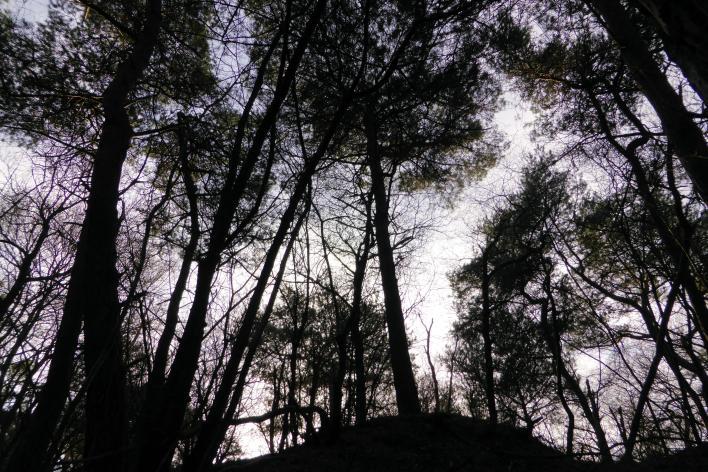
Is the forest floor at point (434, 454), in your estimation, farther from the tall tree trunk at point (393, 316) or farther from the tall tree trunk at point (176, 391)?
the tall tree trunk at point (176, 391)

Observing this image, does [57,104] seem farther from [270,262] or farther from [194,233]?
[270,262]

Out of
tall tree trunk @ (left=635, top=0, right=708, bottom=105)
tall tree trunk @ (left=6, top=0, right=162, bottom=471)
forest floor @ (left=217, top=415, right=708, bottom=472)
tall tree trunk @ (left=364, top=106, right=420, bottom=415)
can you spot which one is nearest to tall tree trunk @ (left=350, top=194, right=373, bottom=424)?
forest floor @ (left=217, top=415, right=708, bottom=472)

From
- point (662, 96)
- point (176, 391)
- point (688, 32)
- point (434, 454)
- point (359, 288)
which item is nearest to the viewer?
point (176, 391)

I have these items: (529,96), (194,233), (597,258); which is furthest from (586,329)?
(194,233)

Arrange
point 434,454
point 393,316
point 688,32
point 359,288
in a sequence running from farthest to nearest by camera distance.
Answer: point 393,316 < point 434,454 < point 359,288 < point 688,32

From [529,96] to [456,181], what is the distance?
2342 millimetres

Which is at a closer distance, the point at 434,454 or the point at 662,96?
the point at 434,454

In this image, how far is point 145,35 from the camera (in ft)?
12.1

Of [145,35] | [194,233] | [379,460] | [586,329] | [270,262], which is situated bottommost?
[379,460]

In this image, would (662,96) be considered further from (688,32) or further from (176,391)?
(176,391)

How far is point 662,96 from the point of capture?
10.9 ft

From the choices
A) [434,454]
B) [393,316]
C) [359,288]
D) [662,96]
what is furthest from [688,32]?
[393,316]

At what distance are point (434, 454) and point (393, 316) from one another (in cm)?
326

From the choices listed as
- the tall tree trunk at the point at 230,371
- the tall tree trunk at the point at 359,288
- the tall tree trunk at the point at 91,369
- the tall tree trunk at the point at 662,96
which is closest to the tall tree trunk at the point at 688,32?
the tall tree trunk at the point at 662,96
